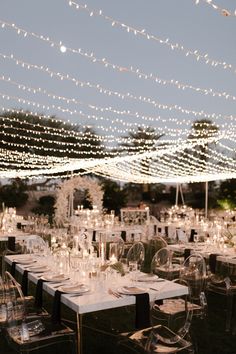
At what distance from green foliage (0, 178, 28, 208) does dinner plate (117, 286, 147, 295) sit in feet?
60.7

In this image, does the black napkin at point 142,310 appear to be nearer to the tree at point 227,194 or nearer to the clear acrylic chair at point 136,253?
the clear acrylic chair at point 136,253

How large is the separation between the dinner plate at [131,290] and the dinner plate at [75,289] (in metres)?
0.29

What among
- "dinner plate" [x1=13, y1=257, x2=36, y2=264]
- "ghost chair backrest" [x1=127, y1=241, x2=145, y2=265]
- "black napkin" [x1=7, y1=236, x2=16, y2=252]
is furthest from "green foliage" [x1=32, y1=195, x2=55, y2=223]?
"dinner plate" [x1=13, y1=257, x2=36, y2=264]

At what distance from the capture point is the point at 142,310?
367 centimetres

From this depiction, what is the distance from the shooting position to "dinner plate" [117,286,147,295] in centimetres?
370

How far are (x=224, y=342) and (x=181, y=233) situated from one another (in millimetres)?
5728

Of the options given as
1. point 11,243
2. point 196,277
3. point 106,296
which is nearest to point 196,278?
point 196,277

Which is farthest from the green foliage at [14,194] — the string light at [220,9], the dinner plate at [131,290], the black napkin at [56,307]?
the string light at [220,9]

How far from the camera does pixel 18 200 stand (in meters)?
22.0

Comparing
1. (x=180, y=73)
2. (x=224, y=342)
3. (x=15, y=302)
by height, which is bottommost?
(x=224, y=342)

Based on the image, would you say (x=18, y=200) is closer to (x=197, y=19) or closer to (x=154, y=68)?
(x=154, y=68)

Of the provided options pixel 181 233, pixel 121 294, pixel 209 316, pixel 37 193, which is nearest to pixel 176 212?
pixel 181 233

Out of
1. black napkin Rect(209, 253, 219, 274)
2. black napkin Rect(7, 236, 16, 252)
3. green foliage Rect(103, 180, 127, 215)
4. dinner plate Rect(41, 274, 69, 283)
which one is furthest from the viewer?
green foliage Rect(103, 180, 127, 215)

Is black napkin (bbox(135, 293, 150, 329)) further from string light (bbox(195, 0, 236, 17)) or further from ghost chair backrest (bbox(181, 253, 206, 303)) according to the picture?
string light (bbox(195, 0, 236, 17))
